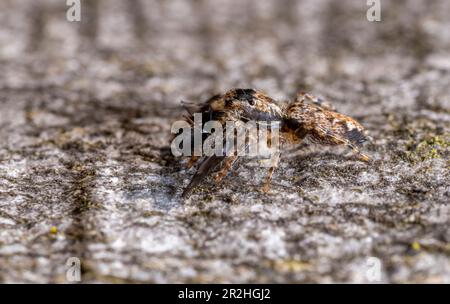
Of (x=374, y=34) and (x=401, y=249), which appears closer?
(x=401, y=249)

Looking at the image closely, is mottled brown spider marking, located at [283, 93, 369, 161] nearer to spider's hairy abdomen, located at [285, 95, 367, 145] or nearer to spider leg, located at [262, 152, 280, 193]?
spider's hairy abdomen, located at [285, 95, 367, 145]

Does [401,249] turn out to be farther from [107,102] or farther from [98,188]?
[107,102]

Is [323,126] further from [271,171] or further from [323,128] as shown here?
[271,171]

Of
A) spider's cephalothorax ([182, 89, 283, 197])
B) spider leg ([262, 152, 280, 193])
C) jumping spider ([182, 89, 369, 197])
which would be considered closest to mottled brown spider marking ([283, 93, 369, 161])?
jumping spider ([182, 89, 369, 197])

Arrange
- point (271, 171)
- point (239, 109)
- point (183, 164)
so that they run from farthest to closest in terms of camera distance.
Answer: point (183, 164) < point (239, 109) < point (271, 171)

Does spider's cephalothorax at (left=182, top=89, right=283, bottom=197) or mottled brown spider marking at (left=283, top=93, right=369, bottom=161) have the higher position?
spider's cephalothorax at (left=182, top=89, right=283, bottom=197)

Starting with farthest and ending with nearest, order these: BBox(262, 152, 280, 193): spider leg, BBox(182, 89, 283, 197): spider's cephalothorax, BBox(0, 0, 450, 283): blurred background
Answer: BBox(182, 89, 283, 197): spider's cephalothorax < BBox(262, 152, 280, 193): spider leg < BBox(0, 0, 450, 283): blurred background

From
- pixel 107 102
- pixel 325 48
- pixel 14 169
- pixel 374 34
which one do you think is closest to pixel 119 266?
pixel 14 169

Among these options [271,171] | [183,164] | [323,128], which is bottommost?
[271,171]

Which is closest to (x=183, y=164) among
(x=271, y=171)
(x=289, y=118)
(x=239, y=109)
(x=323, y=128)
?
(x=239, y=109)
